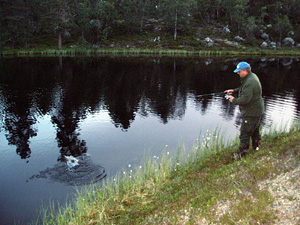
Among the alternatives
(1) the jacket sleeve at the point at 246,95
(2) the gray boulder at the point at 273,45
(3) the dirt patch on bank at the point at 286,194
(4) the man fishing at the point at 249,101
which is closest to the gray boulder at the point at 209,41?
(2) the gray boulder at the point at 273,45

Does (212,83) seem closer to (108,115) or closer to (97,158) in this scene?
(108,115)

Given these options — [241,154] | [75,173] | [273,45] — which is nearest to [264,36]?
[273,45]

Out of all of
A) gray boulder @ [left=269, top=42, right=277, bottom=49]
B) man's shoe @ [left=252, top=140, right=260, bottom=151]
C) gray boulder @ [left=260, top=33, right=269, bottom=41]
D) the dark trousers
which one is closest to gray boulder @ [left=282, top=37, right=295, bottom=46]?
gray boulder @ [left=269, top=42, right=277, bottom=49]

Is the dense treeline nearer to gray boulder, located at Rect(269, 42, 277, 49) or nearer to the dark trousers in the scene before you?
gray boulder, located at Rect(269, 42, 277, 49)

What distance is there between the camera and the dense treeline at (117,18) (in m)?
78.8

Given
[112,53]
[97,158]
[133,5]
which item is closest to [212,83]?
[97,158]

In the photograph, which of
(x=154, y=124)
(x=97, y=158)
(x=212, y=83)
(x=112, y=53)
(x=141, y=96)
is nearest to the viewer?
(x=97, y=158)

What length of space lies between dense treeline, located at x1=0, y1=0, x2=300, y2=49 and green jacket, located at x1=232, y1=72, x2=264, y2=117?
2905 inches

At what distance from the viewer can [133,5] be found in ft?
349

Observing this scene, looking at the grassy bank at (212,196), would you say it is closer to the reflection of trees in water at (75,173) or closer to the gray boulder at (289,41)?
the reflection of trees in water at (75,173)

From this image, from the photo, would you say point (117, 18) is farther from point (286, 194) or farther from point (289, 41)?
point (286, 194)

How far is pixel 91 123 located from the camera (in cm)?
1858

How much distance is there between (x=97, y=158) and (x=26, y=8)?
88.6m

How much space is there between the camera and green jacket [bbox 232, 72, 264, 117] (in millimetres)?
8984
